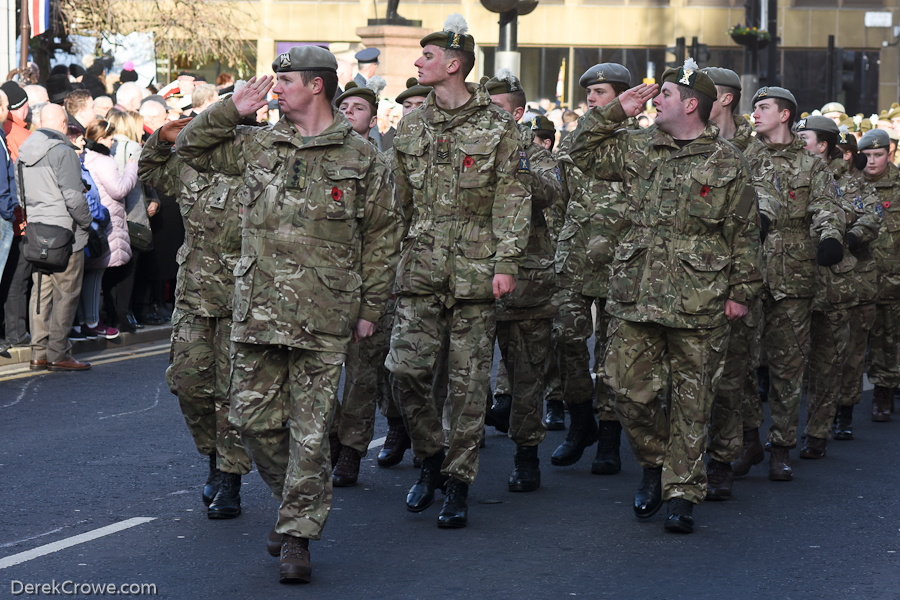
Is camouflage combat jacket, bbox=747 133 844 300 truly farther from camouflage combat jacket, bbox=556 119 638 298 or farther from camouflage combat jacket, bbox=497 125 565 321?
camouflage combat jacket, bbox=497 125 565 321

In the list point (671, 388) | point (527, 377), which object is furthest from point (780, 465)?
point (527, 377)

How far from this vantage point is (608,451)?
7883 millimetres

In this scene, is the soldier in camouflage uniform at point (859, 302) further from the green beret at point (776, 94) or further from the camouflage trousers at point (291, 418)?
the camouflage trousers at point (291, 418)

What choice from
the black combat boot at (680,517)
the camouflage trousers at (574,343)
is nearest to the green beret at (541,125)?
the camouflage trousers at (574,343)

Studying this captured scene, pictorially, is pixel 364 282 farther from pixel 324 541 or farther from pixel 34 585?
pixel 34 585

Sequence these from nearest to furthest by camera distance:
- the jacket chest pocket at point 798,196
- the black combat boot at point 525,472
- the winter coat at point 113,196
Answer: the black combat boot at point 525,472, the jacket chest pocket at point 798,196, the winter coat at point 113,196

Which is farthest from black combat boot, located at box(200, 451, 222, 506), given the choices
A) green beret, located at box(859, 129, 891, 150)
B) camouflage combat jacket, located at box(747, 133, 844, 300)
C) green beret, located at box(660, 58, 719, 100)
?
green beret, located at box(859, 129, 891, 150)

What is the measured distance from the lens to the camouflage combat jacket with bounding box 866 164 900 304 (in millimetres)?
10172

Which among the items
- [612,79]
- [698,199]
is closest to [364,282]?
[698,199]

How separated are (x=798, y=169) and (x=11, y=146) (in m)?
7.12

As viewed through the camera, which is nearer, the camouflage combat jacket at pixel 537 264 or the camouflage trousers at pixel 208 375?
the camouflage trousers at pixel 208 375

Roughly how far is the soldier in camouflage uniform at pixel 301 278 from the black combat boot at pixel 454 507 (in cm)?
102

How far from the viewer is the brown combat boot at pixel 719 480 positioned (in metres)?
7.22

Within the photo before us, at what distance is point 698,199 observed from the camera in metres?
6.45
